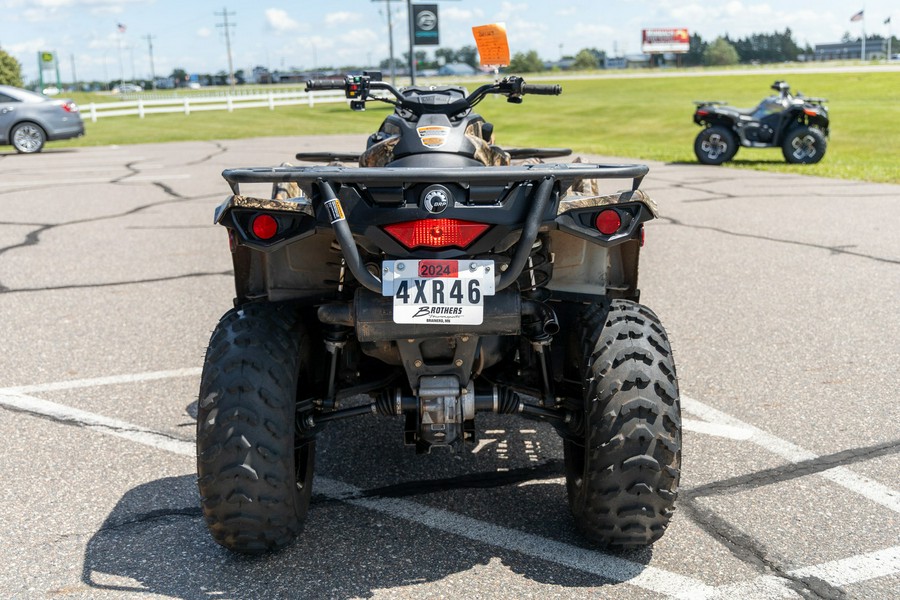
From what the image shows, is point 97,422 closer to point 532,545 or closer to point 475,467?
point 475,467

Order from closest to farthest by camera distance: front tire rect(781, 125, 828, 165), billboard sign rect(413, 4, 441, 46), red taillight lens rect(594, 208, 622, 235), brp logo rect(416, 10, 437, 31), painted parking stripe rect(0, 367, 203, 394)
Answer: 1. red taillight lens rect(594, 208, 622, 235)
2. painted parking stripe rect(0, 367, 203, 394)
3. front tire rect(781, 125, 828, 165)
4. billboard sign rect(413, 4, 441, 46)
5. brp logo rect(416, 10, 437, 31)

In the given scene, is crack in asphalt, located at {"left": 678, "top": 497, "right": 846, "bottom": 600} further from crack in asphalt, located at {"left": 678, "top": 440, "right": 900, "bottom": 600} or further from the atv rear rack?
the atv rear rack

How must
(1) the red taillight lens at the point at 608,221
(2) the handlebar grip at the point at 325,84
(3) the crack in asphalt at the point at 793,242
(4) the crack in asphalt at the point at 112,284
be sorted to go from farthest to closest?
1. (3) the crack in asphalt at the point at 793,242
2. (4) the crack in asphalt at the point at 112,284
3. (2) the handlebar grip at the point at 325,84
4. (1) the red taillight lens at the point at 608,221

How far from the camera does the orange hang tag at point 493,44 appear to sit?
5.90m

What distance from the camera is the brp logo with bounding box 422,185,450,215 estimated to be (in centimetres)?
297

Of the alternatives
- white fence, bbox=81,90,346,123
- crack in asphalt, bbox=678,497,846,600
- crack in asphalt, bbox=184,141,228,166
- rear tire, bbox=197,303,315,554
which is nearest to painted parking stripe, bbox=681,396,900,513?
crack in asphalt, bbox=678,497,846,600

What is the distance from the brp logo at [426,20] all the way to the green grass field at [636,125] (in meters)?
5.01

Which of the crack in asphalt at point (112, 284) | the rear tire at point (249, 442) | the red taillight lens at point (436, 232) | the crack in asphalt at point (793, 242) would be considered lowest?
the crack in asphalt at point (793, 242)

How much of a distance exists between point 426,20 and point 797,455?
41.0 metres

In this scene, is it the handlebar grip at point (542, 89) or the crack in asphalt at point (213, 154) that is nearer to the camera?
the handlebar grip at point (542, 89)

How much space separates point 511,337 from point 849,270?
513 cm

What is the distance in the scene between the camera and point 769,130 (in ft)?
54.7

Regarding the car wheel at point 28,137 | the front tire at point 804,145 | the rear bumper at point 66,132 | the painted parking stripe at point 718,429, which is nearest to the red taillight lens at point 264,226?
the painted parking stripe at point 718,429

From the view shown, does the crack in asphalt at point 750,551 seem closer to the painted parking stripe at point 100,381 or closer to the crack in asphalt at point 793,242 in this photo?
the painted parking stripe at point 100,381
